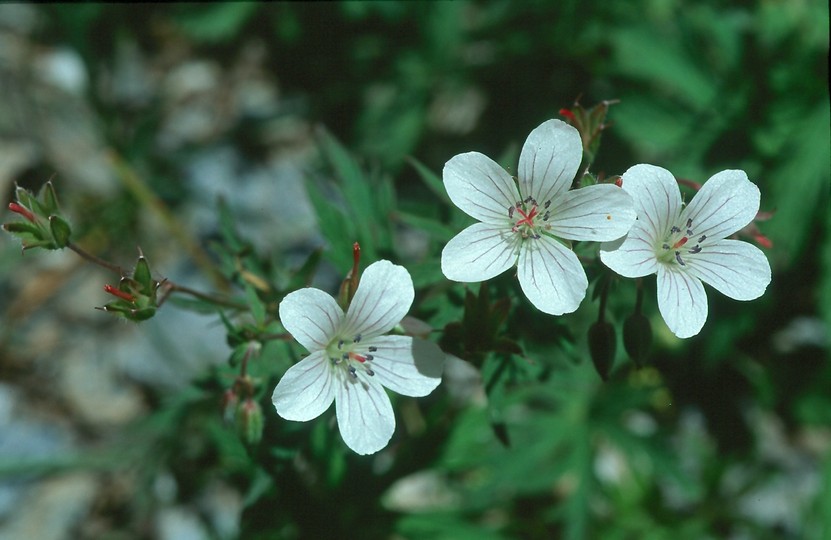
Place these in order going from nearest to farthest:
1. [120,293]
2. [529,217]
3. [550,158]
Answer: [120,293] → [550,158] → [529,217]

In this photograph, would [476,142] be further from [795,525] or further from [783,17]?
[795,525]

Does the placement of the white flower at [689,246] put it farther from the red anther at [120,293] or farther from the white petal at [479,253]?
the red anther at [120,293]

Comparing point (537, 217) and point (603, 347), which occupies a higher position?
point (537, 217)

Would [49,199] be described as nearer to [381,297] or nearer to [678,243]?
[381,297]

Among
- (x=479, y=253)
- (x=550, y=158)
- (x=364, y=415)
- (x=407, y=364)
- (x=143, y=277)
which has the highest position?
(x=550, y=158)

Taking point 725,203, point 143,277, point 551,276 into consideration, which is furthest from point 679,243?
point 143,277

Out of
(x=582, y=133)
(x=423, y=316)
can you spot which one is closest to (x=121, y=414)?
(x=423, y=316)

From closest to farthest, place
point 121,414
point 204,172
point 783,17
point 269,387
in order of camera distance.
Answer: point 269,387 → point 783,17 → point 121,414 → point 204,172
